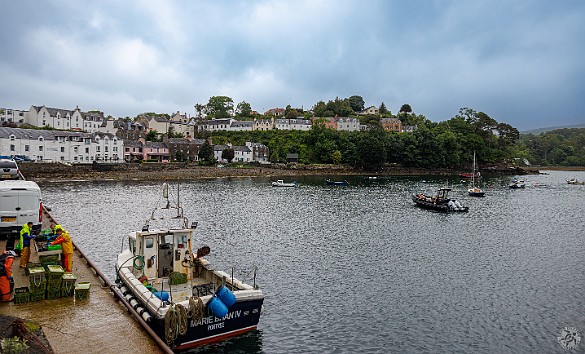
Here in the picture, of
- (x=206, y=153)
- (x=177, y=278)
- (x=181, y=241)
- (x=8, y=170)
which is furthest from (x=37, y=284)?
(x=206, y=153)

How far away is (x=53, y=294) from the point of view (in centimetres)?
1551

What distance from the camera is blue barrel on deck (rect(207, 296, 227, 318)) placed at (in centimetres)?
1530

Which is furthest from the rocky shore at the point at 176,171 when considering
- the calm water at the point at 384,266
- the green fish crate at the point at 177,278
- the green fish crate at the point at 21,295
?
the green fish crate at the point at 21,295

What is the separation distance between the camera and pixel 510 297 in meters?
24.5

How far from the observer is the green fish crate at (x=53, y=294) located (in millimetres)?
15367

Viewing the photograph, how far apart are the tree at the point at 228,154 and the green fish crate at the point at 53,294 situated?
118 metres

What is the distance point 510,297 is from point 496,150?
15356cm

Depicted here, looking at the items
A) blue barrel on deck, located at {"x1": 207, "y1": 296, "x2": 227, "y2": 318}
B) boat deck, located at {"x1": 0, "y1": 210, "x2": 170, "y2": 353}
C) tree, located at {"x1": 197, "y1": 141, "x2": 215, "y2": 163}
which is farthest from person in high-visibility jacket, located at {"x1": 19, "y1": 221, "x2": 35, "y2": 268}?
tree, located at {"x1": 197, "y1": 141, "x2": 215, "y2": 163}

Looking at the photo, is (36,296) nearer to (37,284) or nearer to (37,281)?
(37,284)

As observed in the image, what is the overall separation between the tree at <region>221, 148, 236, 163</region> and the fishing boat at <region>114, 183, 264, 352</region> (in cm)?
11266

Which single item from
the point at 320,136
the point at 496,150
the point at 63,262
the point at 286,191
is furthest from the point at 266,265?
the point at 496,150

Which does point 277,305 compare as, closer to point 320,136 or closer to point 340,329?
point 340,329

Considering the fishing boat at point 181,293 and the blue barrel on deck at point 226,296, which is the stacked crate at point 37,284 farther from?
the blue barrel on deck at point 226,296

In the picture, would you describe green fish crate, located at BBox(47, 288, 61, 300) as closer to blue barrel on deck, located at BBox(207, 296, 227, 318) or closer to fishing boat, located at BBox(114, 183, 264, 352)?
fishing boat, located at BBox(114, 183, 264, 352)
